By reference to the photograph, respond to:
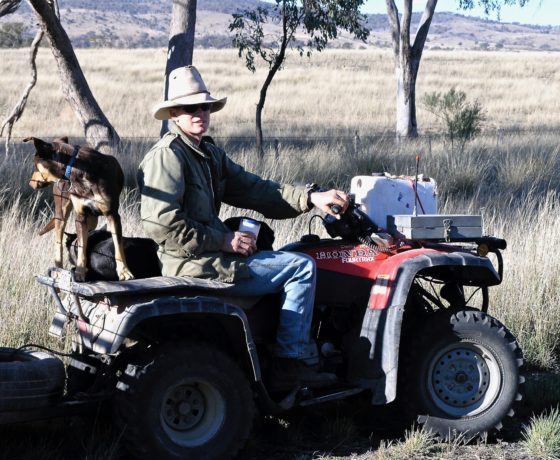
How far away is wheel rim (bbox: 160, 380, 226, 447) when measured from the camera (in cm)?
449

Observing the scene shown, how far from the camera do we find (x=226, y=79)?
1901 inches

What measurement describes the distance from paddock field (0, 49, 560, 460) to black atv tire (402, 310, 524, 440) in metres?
0.16

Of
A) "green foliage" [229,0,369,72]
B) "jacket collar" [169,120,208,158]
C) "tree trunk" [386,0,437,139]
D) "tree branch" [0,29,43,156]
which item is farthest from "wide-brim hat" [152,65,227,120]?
"tree trunk" [386,0,437,139]

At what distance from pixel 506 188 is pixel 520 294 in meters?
6.26

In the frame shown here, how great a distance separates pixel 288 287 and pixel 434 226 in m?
0.90

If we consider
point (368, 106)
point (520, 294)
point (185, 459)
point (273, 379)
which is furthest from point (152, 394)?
point (368, 106)

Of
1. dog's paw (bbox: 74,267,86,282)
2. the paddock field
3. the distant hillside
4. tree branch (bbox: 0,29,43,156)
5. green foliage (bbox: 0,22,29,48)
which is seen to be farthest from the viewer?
the distant hillside

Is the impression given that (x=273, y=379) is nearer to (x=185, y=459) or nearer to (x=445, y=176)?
(x=185, y=459)

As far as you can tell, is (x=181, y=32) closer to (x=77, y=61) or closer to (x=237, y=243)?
(x=77, y=61)

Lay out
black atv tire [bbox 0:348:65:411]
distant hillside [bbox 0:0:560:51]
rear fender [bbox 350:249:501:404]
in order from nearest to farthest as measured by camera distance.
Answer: black atv tire [bbox 0:348:65:411], rear fender [bbox 350:249:501:404], distant hillside [bbox 0:0:560:51]

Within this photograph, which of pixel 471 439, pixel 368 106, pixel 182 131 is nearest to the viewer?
pixel 182 131

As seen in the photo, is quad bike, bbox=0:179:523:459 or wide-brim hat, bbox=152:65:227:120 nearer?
quad bike, bbox=0:179:523:459

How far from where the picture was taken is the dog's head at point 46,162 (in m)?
4.33

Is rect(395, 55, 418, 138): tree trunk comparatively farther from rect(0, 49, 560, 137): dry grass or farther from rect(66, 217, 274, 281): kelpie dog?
rect(66, 217, 274, 281): kelpie dog
